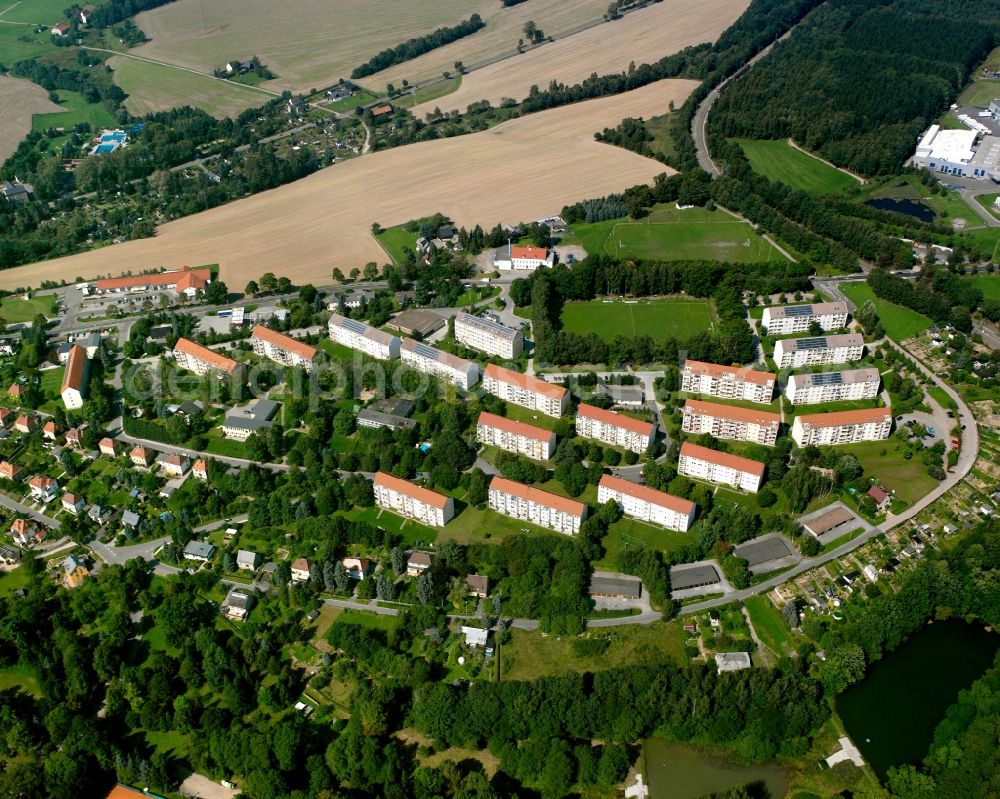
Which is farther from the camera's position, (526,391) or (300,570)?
(526,391)

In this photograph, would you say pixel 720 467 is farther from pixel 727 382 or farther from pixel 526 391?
pixel 526 391

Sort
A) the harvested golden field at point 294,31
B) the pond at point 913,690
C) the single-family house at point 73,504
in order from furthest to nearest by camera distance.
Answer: the harvested golden field at point 294,31
the single-family house at point 73,504
the pond at point 913,690

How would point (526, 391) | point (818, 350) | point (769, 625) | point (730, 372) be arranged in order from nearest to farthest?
point (769, 625), point (526, 391), point (730, 372), point (818, 350)

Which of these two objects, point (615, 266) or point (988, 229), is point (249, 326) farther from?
point (988, 229)

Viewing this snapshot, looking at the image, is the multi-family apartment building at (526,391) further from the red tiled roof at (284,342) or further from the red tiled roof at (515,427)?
the red tiled roof at (284,342)

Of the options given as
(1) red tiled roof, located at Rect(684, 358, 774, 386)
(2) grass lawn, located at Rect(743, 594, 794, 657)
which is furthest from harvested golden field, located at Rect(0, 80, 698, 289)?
(2) grass lawn, located at Rect(743, 594, 794, 657)

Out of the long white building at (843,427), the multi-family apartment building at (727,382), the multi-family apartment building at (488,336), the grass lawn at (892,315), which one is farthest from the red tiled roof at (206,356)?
the grass lawn at (892,315)

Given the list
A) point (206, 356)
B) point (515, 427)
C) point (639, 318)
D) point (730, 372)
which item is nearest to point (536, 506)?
point (515, 427)
